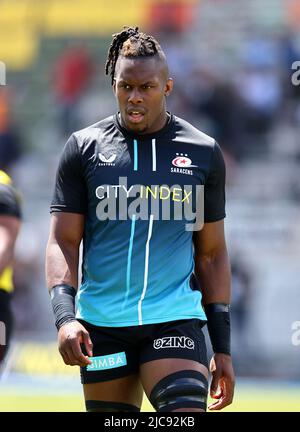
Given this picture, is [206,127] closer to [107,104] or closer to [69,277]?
[107,104]

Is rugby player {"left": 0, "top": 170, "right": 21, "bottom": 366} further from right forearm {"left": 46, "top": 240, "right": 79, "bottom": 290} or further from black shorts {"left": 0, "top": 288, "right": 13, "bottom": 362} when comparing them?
right forearm {"left": 46, "top": 240, "right": 79, "bottom": 290}

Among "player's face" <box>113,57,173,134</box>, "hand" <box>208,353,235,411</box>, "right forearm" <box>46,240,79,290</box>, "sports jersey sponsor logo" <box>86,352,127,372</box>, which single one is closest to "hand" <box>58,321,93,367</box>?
"sports jersey sponsor logo" <box>86,352,127,372</box>

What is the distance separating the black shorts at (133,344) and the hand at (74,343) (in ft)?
0.85

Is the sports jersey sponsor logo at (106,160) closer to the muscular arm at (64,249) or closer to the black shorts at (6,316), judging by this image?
the muscular arm at (64,249)

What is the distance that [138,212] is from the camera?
15.6 ft

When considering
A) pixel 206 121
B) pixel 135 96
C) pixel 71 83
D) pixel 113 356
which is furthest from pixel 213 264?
pixel 71 83

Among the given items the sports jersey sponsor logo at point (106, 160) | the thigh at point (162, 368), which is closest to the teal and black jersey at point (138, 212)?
the sports jersey sponsor logo at point (106, 160)

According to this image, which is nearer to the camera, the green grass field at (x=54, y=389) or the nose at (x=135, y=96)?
the nose at (x=135, y=96)

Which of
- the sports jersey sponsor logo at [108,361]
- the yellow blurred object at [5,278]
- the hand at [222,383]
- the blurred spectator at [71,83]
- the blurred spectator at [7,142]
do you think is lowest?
the hand at [222,383]

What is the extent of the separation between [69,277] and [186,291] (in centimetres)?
57

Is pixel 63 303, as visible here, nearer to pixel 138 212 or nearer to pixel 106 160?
pixel 138 212

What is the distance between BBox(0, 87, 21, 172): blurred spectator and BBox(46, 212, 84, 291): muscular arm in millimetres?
10585

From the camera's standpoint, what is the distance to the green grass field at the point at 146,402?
9.59 meters

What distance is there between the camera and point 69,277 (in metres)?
4.79
